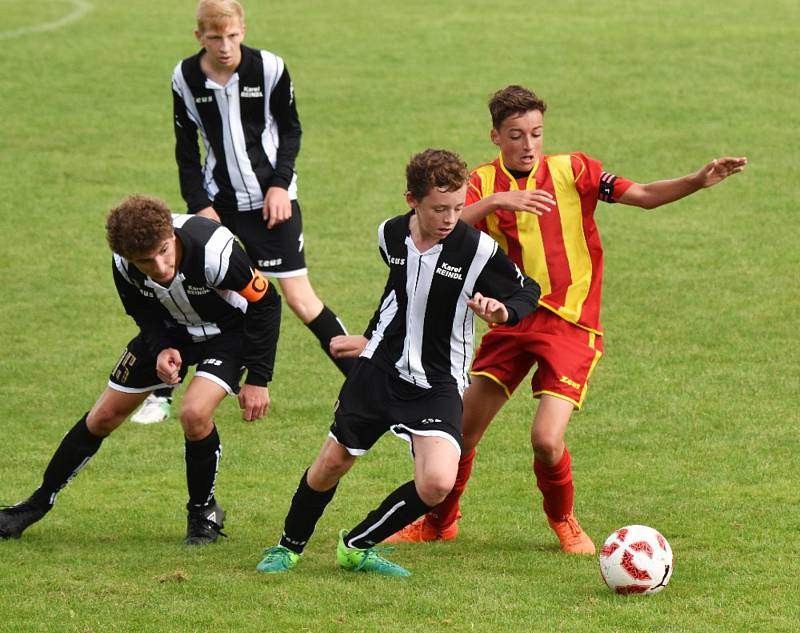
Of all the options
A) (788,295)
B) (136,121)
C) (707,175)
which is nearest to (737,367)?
(788,295)

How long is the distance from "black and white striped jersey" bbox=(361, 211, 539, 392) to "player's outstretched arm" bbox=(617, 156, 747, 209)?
0.84 m

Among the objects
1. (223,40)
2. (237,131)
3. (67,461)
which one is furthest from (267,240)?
(67,461)

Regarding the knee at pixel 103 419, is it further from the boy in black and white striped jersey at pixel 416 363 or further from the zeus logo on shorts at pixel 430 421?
the zeus logo on shorts at pixel 430 421

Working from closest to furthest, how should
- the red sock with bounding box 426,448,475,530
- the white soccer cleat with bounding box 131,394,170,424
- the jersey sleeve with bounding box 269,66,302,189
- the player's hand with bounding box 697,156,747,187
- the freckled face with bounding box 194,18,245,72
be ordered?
the player's hand with bounding box 697,156,747,187
the red sock with bounding box 426,448,475,530
the freckled face with bounding box 194,18,245,72
the jersey sleeve with bounding box 269,66,302,189
the white soccer cleat with bounding box 131,394,170,424

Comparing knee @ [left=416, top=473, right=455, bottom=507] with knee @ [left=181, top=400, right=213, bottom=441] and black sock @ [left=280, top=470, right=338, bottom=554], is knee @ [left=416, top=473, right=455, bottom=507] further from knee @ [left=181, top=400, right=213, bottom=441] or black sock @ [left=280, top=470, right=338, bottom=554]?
knee @ [left=181, top=400, right=213, bottom=441]

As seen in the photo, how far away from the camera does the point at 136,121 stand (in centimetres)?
1772

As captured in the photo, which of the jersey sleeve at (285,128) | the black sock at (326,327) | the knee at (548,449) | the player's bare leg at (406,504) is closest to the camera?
the player's bare leg at (406,504)

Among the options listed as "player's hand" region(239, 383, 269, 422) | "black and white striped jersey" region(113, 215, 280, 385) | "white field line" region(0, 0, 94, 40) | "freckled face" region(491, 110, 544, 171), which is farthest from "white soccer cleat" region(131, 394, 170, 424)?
"white field line" region(0, 0, 94, 40)

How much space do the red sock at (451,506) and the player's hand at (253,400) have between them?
1.07 meters

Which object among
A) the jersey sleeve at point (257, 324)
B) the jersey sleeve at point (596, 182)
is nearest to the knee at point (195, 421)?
the jersey sleeve at point (257, 324)

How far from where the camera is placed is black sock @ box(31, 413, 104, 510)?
22.9 feet

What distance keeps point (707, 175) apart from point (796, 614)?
6.85 feet

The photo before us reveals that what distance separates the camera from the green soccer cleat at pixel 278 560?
633cm

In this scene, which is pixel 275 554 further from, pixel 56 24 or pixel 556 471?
pixel 56 24
